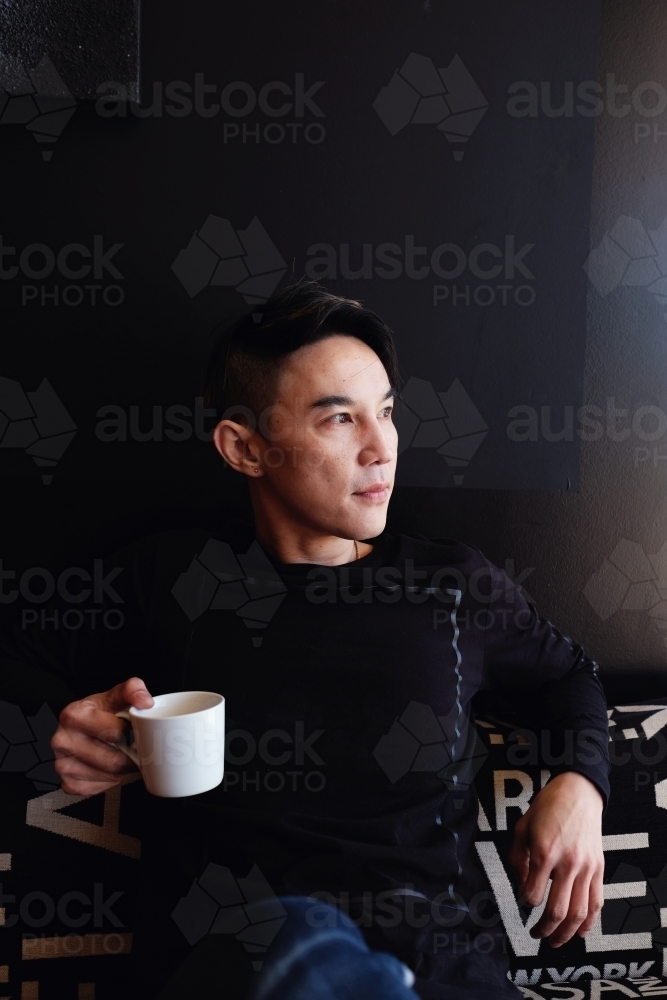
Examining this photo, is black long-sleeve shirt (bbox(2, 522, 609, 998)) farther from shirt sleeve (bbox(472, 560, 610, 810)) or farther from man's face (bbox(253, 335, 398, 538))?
man's face (bbox(253, 335, 398, 538))

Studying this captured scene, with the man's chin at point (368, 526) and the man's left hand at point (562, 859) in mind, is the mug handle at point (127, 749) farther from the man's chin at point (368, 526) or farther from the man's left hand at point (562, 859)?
the man's left hand at point (562, 859)

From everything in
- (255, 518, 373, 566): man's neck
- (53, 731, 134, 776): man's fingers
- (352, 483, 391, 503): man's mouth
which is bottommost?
(53, 731, 134, 776): man's fingers

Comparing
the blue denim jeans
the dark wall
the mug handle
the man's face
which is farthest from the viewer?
the dark wall

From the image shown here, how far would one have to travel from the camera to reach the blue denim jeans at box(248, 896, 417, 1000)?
0.91 m

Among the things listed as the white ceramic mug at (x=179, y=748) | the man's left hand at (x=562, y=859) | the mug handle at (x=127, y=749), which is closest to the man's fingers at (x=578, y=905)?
the man's left hand at (x=562, y=859)

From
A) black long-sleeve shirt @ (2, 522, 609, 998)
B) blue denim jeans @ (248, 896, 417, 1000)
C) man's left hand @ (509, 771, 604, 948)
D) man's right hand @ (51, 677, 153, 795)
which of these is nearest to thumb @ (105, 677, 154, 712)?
man's right hand @ (51, 677, 153, 795)

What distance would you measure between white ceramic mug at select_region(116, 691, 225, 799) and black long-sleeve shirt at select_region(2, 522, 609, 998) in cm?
18

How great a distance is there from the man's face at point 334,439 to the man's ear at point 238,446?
0.18 feet

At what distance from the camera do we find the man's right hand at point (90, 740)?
112 centimetres

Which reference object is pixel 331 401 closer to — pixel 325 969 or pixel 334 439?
pixel 334 439

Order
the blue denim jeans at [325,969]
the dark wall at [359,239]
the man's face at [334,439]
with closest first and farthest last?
1. the blue denim jeans at [325,969]
2. the man's face at [334,439]
3. the dark wall at [359,239]

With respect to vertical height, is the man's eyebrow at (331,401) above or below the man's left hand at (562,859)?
above

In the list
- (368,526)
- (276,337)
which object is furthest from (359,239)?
(368,526)

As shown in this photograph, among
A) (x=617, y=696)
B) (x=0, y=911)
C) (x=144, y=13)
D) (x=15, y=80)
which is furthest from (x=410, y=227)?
(x=0, y=911)
